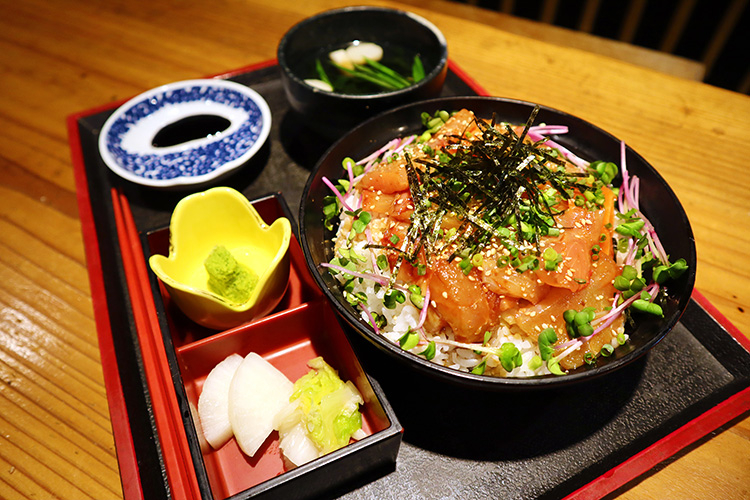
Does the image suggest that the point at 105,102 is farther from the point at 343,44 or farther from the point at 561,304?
the point at 561,304

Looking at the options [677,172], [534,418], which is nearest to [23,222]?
[534,418]

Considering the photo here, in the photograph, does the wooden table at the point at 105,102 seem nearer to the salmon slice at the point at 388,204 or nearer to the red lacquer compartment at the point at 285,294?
the red lacquer compartment at the point at 285,294

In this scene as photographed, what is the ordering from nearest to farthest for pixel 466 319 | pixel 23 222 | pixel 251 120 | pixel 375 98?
pixel 466 319 → pixel 375 98 → pixel 23 222 → pixel 251 120

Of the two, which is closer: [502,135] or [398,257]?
[398,257]

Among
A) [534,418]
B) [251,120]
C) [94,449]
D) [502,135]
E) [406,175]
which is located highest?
[502,135]

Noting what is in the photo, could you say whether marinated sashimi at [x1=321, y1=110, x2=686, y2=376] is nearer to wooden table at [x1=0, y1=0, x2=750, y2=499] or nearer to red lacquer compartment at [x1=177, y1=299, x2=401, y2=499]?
red lacquer compartment at [x1=177, y1=299, x2=401, y2=499]

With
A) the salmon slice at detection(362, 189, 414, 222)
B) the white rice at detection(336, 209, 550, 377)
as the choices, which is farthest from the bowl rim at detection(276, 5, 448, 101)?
the white rice at detection(336, 209, 550, 377)

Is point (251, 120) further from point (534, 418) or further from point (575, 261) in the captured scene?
point (534, 418)

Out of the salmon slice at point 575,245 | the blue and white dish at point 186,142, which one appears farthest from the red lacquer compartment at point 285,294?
the salmon slice at point 575,245

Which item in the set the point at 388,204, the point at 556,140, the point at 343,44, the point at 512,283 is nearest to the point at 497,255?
the point at 512,283
